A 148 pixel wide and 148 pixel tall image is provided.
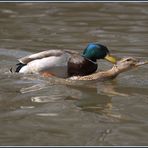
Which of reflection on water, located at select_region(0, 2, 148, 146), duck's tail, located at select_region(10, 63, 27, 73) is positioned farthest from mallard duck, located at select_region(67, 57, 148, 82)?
duck's tail, located at select_region(10, 63, 27, 73)

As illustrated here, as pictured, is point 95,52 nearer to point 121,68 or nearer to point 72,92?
point 121,68

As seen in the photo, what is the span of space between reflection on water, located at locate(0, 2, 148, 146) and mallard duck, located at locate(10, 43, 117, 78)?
0.16 meters

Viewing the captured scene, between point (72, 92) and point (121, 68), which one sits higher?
point (121, 68)

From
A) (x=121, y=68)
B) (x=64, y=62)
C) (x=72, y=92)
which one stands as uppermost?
(x=64, y=62)

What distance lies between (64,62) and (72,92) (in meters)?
0.73

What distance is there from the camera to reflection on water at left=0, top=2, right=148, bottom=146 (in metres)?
6.59

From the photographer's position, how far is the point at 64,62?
9234mm

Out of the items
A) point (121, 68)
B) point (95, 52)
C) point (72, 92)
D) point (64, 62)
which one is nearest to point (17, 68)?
point (64, 62)

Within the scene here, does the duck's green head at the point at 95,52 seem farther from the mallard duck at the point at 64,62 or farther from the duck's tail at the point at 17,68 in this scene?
the duck's tail at the point at 17,68

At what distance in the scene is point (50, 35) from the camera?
13344 millimetres

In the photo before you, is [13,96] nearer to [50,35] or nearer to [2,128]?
[2,128]

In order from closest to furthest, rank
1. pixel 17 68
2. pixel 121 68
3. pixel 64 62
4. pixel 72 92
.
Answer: pixel 72 92, pixel 64 62, pixel 121 68, pixel 17 68

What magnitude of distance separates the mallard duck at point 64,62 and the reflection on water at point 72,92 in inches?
6.2

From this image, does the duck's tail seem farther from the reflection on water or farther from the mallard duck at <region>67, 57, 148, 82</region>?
the mallard duck at <region>67, 57, 148, 82</region>
